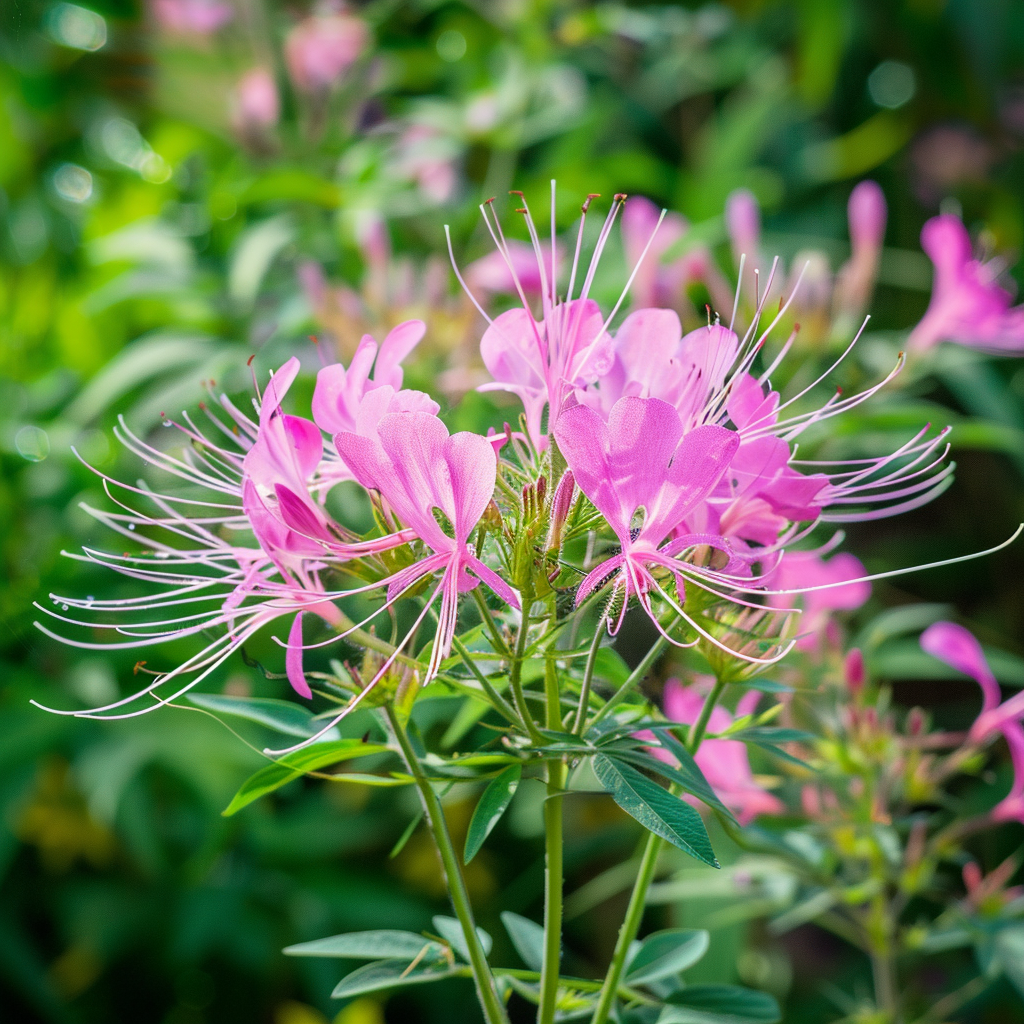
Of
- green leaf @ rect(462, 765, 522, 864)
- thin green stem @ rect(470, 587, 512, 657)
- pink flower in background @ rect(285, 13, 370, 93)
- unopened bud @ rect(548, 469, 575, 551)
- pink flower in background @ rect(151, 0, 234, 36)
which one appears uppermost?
pink flower in background @ rect(151, 0, 234, 36)

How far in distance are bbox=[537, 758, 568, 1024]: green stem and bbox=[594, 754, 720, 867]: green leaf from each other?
0.11 feet

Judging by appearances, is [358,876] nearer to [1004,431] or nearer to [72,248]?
[1004,431]

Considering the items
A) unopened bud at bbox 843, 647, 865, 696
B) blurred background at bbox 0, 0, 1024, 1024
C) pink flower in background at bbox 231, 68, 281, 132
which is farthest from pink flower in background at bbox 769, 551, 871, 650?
pink flower in background at bbox 231, 68, 281, 132

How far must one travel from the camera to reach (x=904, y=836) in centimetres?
69

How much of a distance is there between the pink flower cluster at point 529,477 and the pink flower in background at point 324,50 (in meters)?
1.11

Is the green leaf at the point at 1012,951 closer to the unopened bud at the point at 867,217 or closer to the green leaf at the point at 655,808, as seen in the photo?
the green leaf at the point at 655,808

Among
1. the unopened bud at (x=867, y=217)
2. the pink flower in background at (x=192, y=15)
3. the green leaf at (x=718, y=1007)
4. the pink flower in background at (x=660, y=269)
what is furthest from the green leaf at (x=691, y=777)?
the pink flower in background at (x=192, y=15)

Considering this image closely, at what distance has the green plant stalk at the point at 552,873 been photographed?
1.20 feet

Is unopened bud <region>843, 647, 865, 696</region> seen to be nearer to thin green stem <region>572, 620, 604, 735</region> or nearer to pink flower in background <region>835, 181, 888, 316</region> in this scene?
thin green stem <region>572, 620, 604, 735</region>

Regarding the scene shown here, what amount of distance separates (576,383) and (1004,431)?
33.4 inches

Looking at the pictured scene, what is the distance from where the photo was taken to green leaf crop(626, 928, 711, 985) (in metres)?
0.41

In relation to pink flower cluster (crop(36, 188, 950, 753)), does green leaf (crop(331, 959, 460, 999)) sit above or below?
below

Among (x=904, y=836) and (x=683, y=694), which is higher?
(x=683, y=694)

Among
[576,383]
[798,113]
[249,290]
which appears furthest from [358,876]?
[798,113]
